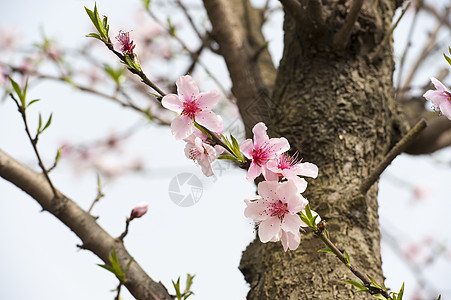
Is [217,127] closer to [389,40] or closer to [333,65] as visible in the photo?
[333,65]

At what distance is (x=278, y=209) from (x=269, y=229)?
46mm

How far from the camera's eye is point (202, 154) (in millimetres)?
709

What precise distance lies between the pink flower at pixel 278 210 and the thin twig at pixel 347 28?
1.88 ft

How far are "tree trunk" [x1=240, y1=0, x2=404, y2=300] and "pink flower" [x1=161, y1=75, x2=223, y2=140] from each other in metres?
0.42

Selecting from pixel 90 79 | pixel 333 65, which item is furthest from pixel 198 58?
pixel 90 79

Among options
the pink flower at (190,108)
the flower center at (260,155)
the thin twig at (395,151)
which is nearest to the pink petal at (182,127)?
the pink flower at (190,108)

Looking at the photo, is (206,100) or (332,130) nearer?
(206,100)

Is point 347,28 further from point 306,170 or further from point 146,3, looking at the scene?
point 146,3

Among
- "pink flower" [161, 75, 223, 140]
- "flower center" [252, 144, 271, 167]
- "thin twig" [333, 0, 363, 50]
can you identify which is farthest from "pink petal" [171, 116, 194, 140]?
"thin twig" [333, 0, 363, 50]

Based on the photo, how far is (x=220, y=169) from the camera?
3.44 ft

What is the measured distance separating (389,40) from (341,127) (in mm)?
334

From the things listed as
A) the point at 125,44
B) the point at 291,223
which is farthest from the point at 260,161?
the point at 125,44

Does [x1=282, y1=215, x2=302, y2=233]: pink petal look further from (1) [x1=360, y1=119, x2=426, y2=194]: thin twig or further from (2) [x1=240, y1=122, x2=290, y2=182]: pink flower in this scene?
(1) [x1=360, y1=119, x2=426, y2=194]: thin twig

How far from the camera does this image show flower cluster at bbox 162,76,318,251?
0.68 metres
